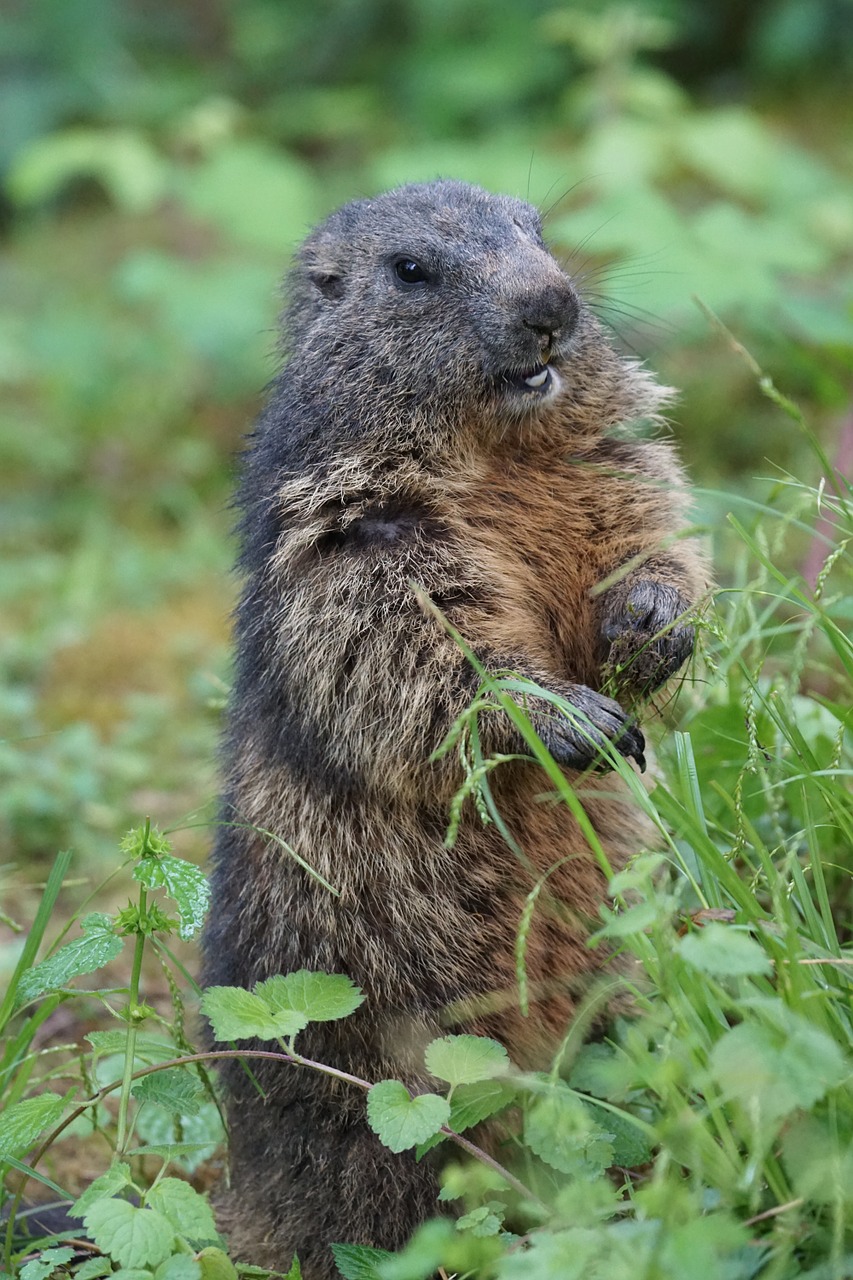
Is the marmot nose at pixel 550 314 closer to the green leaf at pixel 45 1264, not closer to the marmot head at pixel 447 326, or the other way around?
the marmot head at pixel 447 326

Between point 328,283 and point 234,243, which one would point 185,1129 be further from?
point 234,243

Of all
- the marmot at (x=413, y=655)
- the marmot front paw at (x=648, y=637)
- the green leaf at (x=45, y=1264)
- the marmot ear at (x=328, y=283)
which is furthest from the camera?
the marmot ear at (x=328, y=283)

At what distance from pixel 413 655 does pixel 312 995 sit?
89 centimetres

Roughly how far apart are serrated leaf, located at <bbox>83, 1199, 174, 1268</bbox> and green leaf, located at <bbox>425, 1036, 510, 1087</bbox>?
1.97 ft

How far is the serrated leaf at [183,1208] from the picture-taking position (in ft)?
8.23

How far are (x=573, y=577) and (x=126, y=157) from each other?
23.0 feet

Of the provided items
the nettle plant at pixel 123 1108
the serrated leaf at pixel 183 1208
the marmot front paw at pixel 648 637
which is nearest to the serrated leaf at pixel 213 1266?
the nettle plant at pixel 123 1108

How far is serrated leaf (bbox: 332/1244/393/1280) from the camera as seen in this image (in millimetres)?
2756

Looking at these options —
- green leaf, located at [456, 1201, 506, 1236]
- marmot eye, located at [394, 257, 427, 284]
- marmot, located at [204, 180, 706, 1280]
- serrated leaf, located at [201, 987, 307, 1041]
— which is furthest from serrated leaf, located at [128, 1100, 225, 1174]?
marmot eye, located at [394, 257, 427, 284]

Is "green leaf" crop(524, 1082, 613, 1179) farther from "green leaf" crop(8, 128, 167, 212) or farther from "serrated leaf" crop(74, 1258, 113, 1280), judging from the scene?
"green leaf" crop(8, 128, 167, 212)

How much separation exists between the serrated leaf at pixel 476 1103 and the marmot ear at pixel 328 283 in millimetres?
2353

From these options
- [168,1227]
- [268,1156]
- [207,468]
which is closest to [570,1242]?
[168,1227]

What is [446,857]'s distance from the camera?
3311 millimetres

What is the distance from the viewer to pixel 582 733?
9.96ft
